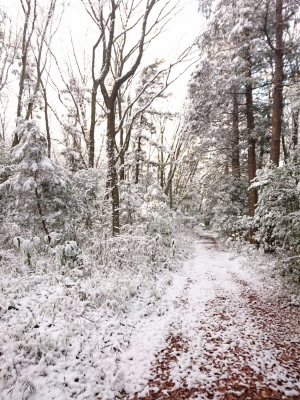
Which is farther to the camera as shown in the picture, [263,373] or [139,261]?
[139,261]

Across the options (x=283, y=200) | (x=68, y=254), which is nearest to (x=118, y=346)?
(x=68, y=254)

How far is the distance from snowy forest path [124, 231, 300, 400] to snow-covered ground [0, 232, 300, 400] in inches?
0.7

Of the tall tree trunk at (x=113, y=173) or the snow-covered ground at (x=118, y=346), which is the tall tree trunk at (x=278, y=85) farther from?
the snow-covered ground at (x=118, y=346)

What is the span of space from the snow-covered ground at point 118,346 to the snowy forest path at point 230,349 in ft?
0.06

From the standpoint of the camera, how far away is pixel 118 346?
11.8ft

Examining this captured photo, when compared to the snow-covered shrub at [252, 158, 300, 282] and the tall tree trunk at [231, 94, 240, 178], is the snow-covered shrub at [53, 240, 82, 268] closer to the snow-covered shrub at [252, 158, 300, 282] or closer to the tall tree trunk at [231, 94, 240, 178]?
the snow-covered shrub at [252, 158, 300, 282]

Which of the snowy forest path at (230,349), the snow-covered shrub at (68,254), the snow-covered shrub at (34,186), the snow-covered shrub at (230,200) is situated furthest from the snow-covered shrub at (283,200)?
the snow-covered shrub at (230,200)

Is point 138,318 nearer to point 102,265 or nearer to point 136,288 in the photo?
point 136,288

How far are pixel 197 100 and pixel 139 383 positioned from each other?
11.4 meters

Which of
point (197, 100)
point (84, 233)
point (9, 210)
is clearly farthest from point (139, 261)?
point (197, 100)

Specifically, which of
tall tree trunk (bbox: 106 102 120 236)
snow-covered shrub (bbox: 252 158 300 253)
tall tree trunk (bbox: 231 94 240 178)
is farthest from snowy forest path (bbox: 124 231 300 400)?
tall tree trunk (bbox: 231 94 240 178)

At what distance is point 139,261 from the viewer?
7309mm

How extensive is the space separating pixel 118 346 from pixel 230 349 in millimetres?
1786

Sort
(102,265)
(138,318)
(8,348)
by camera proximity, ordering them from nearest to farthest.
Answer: (8,348)
(138,318)
(102,265)
